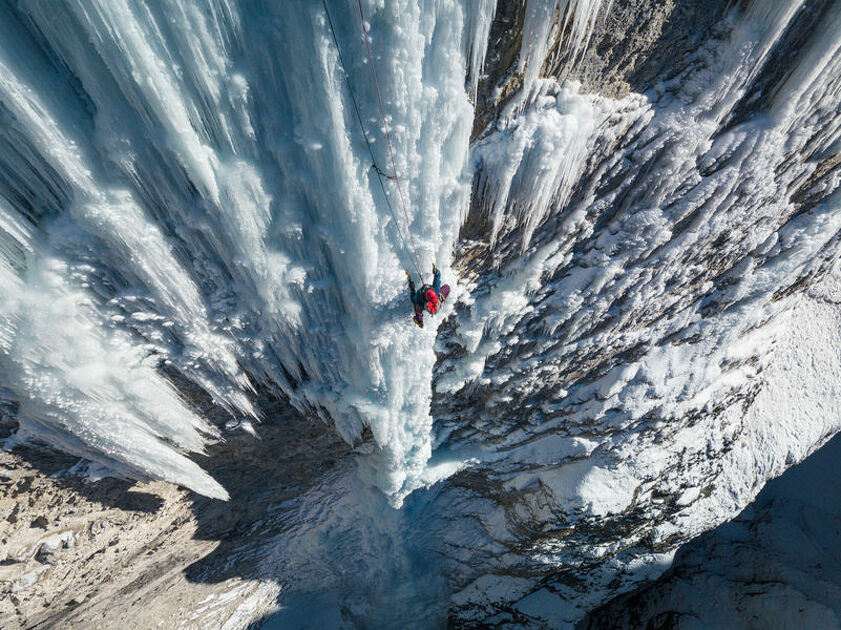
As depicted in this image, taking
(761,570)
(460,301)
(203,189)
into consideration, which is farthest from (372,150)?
(761,570)

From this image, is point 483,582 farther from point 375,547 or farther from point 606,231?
point 606,231

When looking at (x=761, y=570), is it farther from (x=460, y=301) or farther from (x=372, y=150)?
(x=372, y=150)

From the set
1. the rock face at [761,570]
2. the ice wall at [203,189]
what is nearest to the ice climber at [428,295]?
the ice wall at [203,189]

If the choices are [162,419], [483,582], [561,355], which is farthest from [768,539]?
[162,419]

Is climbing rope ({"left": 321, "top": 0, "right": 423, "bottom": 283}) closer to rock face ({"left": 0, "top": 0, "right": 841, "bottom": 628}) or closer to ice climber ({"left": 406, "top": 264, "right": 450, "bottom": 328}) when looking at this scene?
rock face ({"left": 0, "top": 0, "right": 841, "bottom": 628})

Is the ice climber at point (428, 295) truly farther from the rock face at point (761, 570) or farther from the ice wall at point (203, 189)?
the rock face at point (761, 570)

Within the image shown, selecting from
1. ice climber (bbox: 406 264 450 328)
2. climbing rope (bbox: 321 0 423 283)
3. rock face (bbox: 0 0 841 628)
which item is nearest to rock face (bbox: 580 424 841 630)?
rock face (bbox: 0 0 841 628)
